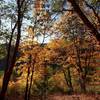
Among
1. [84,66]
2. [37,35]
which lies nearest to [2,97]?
[37,35]

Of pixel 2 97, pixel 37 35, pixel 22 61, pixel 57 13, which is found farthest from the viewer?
pixel 22 61

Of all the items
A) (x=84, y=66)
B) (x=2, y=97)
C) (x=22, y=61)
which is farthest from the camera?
(x=84, y=66)

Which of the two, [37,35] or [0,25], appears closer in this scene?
[0,25]

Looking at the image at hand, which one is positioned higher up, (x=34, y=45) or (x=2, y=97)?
(x=34, y=45)

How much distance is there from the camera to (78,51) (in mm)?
44531

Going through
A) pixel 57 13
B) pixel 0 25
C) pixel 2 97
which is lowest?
pixel 2 97

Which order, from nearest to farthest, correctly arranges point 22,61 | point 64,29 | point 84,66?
point 64,29 → point 22,61 → point 84,66

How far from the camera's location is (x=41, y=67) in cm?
4253

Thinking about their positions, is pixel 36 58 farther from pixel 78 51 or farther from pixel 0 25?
pixel 0 25

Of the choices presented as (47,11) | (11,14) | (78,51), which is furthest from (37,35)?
(47,11)

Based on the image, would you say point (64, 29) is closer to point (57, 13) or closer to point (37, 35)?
point (57, 13)

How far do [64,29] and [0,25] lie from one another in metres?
7.93

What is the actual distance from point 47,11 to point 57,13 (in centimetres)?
46

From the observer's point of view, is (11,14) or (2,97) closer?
(2,97)
